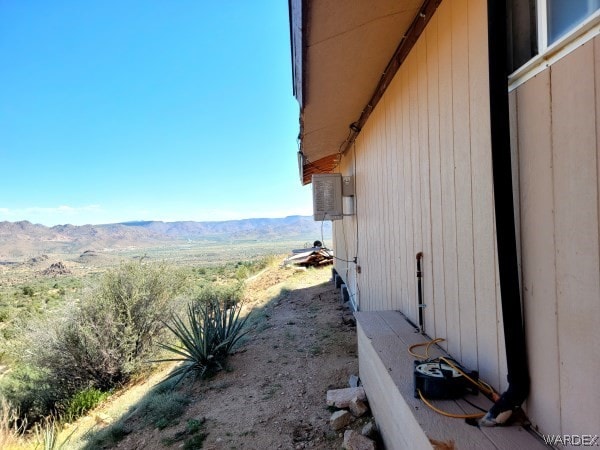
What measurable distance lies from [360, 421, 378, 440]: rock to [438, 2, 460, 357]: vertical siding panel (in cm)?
79

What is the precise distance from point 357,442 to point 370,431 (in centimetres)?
14

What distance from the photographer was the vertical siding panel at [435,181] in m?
1.95

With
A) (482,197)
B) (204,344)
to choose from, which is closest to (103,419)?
(204,344)

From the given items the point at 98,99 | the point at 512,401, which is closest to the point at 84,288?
the point at 512,401

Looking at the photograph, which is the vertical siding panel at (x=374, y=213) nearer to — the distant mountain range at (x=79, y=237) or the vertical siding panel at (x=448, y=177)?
the vertical siding panel at (x=448, y=177)

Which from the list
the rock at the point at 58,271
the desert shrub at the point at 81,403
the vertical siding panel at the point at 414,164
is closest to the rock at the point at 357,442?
the vertical siding panel at the point at 414,164

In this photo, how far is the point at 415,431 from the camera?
134cm

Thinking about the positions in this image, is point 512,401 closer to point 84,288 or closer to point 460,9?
point 460,9

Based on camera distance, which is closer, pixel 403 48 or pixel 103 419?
pixel 403 48

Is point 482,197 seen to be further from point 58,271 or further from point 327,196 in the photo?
point 58,271

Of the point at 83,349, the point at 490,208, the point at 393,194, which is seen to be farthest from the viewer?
the point at 83,349

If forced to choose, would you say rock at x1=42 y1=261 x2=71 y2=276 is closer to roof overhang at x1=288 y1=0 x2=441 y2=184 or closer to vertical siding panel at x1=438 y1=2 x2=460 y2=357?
roof overhang at x1=288 y1=0 x2=441 y2=184

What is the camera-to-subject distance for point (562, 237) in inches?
38.9

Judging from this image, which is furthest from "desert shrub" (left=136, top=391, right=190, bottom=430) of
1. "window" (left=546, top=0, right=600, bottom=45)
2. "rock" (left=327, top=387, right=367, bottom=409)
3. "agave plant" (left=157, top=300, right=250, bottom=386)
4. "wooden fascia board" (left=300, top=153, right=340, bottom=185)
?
"wooden fascia board" (left=300, top=153, right=340, bottom=185)
